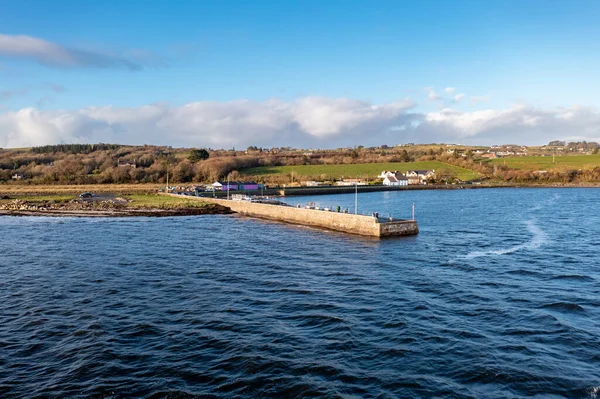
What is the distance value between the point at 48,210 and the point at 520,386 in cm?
7579

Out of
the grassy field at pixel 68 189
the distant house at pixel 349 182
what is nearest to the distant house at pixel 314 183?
the distant house at pixel 349 182

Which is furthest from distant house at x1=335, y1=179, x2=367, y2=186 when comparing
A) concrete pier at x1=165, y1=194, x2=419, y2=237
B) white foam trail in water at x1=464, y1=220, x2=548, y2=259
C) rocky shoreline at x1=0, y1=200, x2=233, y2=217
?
white foam trail in water at x1=464, y1=220, x2=548, y2=259

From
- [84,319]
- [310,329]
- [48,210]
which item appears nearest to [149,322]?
[84,319]

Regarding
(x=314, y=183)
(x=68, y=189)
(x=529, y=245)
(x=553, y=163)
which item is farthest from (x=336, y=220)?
(x=553, y=163)

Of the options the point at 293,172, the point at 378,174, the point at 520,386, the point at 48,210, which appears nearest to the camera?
the point at 520,386

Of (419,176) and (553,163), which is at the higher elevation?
(553,163)

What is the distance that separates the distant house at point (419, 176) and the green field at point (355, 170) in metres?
3.20

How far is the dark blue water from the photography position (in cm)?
1599

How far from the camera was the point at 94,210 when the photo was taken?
74500 millimetres

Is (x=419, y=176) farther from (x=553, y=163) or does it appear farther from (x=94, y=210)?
(x=94, y=210)

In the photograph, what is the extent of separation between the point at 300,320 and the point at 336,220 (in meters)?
32.2

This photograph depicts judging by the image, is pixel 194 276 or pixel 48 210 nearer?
pixel 194 276

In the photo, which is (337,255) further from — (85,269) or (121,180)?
(121,180)

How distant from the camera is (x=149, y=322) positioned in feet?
71.0
